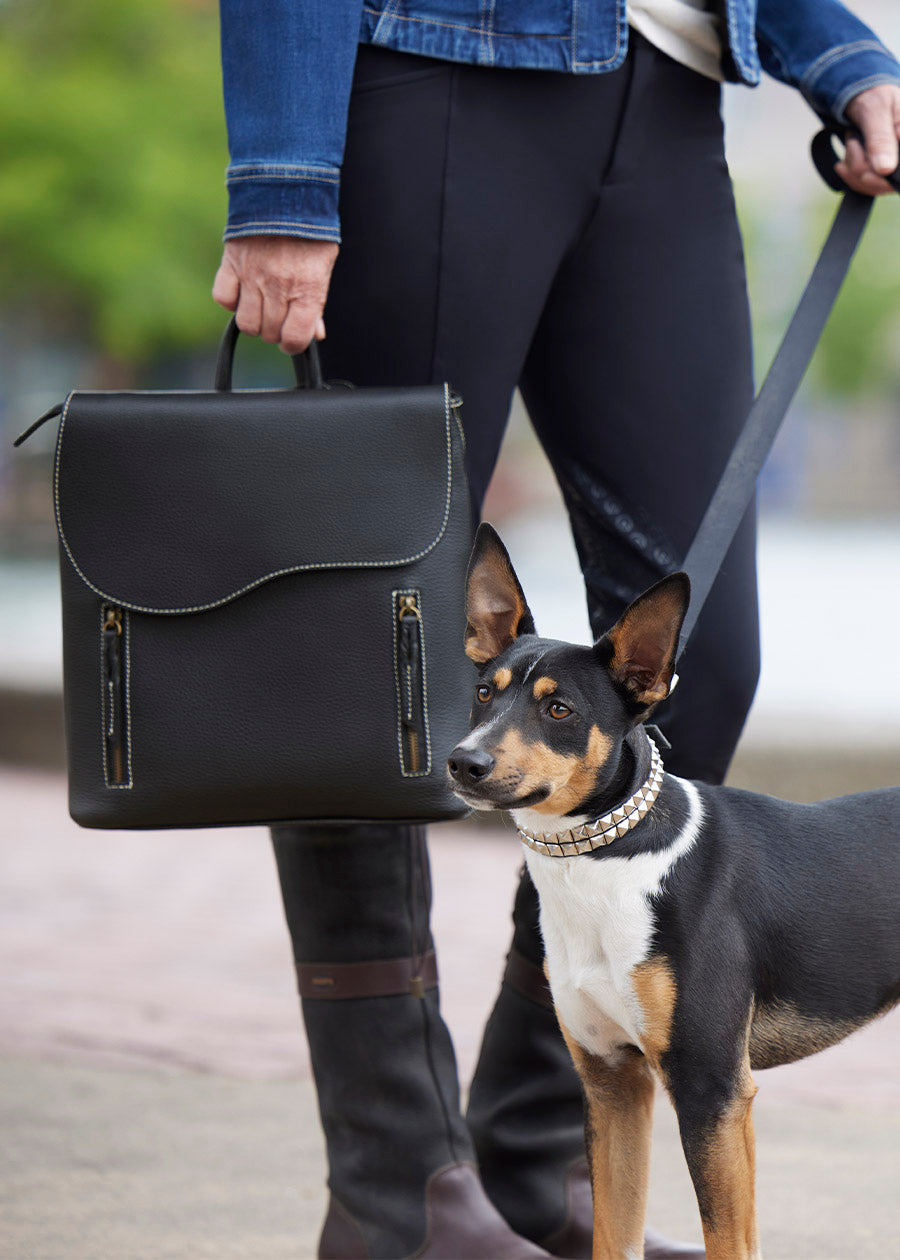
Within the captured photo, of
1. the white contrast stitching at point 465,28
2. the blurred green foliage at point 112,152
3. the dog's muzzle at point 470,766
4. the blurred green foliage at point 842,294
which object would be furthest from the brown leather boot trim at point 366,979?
the blurred green foliage at point 842,294

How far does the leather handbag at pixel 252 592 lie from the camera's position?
2311mm

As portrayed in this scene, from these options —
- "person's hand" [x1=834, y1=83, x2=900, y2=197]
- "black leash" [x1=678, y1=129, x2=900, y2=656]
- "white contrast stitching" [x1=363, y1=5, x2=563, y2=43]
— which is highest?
"white contrast stitching" [x1=363, y1=5, x2=563, y2=43]

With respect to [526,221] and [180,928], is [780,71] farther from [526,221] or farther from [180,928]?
[180,928]

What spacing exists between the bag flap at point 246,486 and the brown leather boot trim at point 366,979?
0.67 metres

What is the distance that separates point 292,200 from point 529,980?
1315 millimetres

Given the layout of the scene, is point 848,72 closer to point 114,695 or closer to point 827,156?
point 827,156

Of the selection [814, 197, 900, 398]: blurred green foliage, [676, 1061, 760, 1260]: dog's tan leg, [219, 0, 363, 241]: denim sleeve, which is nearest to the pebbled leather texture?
[219, 0, 363, 241]: denim sleeve

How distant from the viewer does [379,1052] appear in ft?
8.46

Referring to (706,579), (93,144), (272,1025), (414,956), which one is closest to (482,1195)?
(414,956)

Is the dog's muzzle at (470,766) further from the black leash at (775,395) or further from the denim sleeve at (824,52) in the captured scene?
the denim sleeve at (824,52)

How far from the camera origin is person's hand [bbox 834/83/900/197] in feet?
7.91

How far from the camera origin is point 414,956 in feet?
8.55

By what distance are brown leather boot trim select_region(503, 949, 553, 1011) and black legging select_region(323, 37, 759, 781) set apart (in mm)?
433

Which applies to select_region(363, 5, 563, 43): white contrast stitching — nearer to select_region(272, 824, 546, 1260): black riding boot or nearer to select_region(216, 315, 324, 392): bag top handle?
select_region(216, 315, 324, 392): bag top handle
